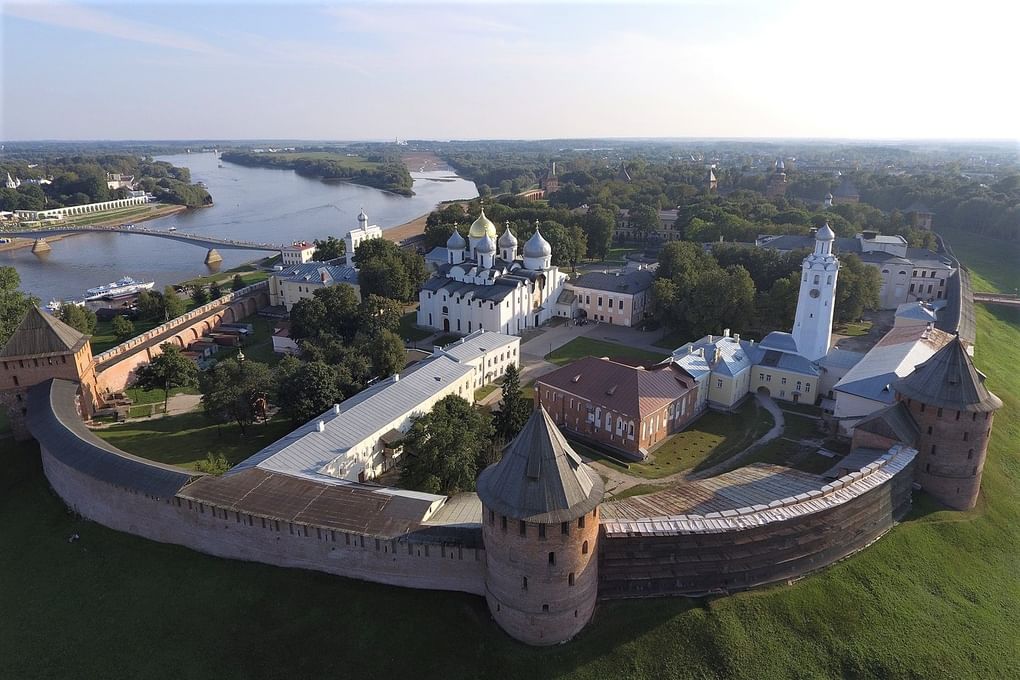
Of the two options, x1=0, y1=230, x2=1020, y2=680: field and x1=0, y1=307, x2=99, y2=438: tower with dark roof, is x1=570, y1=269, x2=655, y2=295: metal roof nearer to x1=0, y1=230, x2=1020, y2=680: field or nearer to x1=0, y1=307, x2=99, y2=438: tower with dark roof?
x1=0, y1=230, x2=1020, y2=680: field

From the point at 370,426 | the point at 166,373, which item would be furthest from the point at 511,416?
the point at 166,373

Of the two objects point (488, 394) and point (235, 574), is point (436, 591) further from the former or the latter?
point (488, 394)

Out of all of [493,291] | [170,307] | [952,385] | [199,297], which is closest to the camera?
[952,385]

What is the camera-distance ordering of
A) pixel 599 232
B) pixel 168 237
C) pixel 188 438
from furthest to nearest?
1. pixel 168 237
2. pixel 599 232
3. pixel 188 438

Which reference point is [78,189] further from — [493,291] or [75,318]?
[493,291]

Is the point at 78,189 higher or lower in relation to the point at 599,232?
higher

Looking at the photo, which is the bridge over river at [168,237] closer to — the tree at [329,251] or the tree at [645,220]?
the tree at [329,251]
